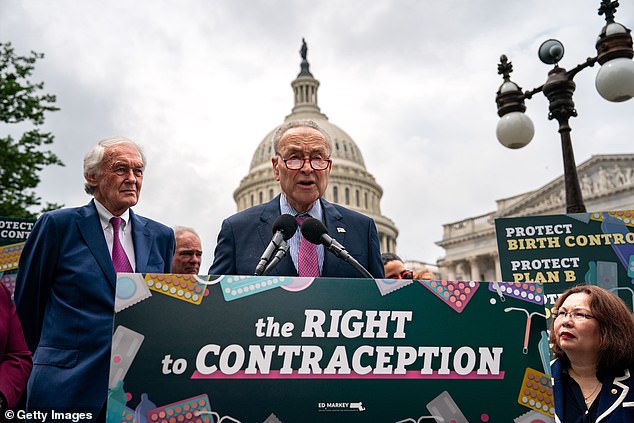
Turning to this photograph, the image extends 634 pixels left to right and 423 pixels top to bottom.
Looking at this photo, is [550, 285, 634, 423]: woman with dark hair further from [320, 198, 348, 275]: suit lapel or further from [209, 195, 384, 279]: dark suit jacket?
[320, 198, 348, 275]: suit lapel

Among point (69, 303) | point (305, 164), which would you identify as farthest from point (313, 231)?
point (69, 303)

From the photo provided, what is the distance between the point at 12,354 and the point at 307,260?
1351 mm

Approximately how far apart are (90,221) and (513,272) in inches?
127

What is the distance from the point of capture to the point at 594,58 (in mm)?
6586

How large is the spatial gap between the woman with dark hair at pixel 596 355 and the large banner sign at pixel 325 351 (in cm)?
136

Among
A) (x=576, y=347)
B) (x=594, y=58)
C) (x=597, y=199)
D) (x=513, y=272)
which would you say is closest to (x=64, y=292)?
(x=576, y=347)

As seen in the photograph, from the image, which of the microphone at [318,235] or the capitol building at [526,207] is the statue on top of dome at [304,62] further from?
the microphone at [318,235]

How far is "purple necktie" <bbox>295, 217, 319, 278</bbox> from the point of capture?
2.47 m

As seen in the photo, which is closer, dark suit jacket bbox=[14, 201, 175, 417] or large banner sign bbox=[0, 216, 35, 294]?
dark suit jacket bbox=[14, 201, 175, 417]

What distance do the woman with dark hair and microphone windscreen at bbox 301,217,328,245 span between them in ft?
4.33

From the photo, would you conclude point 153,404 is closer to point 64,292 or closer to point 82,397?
point 82,397

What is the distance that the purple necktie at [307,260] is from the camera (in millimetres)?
2475

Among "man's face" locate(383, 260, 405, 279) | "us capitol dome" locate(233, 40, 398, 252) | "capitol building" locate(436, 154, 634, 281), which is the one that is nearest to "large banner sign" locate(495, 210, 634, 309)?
"man's face" locate(383, 260, 405, 279)

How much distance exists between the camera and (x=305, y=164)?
8.34 ft
